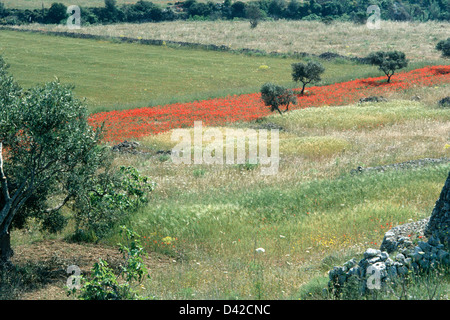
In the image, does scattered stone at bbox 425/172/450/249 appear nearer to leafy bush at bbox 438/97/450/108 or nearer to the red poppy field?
the red poppy field

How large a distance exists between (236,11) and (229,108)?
10957 cm

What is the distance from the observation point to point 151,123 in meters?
39.3

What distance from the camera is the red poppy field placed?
1505 inches

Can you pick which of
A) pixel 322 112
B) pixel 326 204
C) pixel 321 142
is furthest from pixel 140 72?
pixel 326 204

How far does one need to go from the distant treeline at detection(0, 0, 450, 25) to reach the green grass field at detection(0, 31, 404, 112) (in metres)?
30.8

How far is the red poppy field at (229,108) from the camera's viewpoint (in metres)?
38.2

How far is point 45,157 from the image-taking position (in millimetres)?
12234

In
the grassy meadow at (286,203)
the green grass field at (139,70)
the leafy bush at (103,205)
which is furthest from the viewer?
the green grass field at (139,70)

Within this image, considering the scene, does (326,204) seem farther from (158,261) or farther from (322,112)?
(322,112)

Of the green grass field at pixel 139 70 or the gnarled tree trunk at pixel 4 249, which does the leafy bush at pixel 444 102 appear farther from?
the gnarled tree trunk at pixel 4 249

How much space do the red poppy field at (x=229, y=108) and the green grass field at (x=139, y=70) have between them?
5010 millimetres

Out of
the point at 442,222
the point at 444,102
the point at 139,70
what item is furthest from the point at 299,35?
the point at 442,222

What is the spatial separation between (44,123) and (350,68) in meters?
62.8

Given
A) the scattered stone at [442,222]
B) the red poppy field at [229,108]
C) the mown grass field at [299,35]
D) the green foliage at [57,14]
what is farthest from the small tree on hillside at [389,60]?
the green foliage at [57,14]
